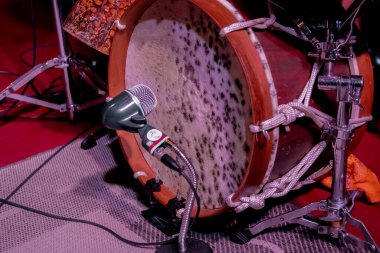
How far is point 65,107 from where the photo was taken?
177 cm

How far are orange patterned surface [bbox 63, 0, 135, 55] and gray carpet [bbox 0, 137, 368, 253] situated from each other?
0.43 m

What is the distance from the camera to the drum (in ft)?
3.09

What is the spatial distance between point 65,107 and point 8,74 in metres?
0.62

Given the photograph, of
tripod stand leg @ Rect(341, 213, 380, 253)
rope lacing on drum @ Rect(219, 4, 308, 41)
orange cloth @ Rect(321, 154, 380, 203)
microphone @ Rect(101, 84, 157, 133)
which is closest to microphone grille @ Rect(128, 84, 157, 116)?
microphone @ Rect(101, 84, 157, 133)

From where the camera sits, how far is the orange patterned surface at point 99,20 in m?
1.41

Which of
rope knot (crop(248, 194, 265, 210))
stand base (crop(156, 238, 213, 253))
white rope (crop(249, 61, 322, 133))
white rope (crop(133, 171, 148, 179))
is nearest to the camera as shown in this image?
white rope (crop(249, 61, 322, 133))

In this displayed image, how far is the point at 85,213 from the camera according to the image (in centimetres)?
133

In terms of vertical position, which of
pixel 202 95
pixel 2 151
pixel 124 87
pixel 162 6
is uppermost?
pixel 162 6

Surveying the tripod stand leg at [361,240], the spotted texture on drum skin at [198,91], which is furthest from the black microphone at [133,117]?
the tripod stand leg at [361,240]

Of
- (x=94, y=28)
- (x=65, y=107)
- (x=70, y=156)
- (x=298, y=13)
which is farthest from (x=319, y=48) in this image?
(x=65, y=107)

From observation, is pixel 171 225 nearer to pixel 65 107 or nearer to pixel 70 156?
pixel 70 156

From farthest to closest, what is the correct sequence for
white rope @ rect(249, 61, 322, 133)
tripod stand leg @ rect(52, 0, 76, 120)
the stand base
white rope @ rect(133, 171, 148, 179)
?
tripod stand leg @ rect(52, 0, 76, 120)
white rope @ rect(133, 171, 148, 179)
the stand base
white rope @ rect(249, 61, 322, 133)

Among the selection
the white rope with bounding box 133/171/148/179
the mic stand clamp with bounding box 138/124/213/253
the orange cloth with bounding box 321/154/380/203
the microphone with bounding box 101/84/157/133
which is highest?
the microphone with bounding box 101/84/157/133

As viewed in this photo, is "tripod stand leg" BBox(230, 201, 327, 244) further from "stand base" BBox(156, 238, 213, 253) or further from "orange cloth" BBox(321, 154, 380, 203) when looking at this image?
"orange cloth" BBox(321, 154, 380, 203)
